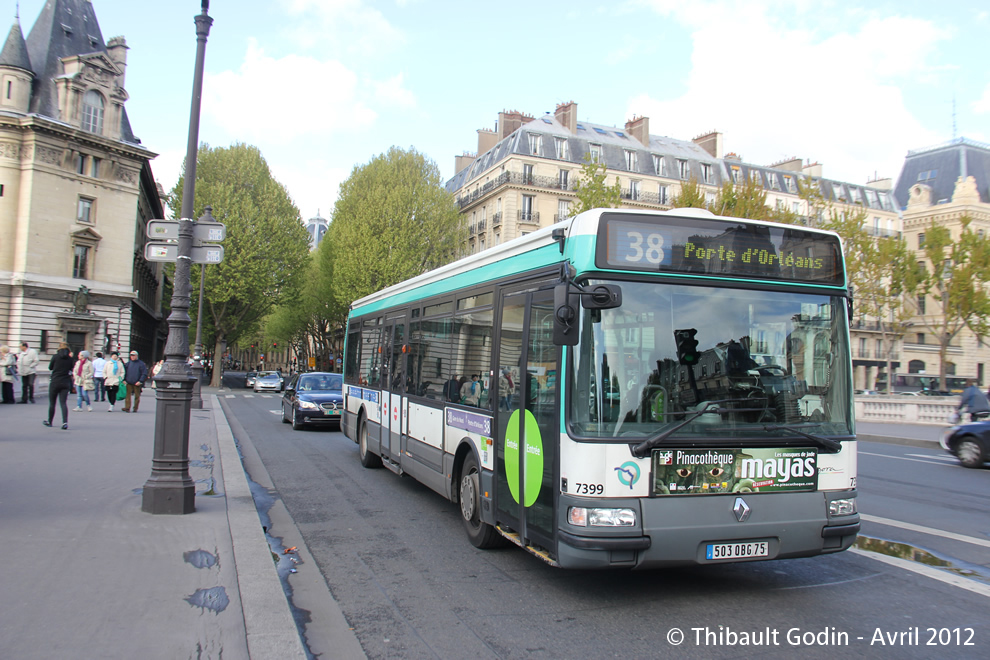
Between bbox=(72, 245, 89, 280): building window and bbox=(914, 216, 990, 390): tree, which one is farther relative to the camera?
bbox=(72, 245, 89, 280): building window

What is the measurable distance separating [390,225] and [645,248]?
40.2 metres

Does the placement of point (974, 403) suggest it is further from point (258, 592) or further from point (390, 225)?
point (390, 225)

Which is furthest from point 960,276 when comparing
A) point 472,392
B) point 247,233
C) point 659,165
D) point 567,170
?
point 247,233

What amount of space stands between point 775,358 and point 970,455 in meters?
11.7

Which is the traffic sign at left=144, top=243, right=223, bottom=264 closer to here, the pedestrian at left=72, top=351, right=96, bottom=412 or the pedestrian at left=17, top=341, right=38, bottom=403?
the pedestrian at left=72, top=351, right=96, bottom=412

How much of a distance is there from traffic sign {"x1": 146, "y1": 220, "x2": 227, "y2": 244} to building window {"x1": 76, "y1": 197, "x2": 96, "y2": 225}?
1678 inches

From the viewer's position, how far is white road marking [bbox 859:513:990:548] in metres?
7.25

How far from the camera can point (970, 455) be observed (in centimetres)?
1416

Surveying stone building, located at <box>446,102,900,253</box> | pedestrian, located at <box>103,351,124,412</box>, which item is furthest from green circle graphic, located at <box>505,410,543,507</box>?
stone building, located at <box>446,102,900,253</box>

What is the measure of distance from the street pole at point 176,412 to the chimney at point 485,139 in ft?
185

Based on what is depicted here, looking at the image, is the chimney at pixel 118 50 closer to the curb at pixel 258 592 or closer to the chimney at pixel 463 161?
the chimney at pixel 463 161

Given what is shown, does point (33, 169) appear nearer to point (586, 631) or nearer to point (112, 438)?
point (112, 438)

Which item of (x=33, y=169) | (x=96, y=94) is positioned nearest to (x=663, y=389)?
(x=33, y=169)

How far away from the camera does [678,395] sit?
495cm
